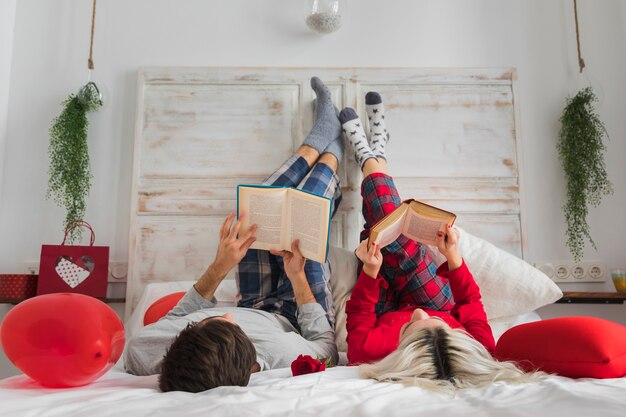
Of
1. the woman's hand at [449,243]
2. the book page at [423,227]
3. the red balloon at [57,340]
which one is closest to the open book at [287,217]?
the book page at [423,227]

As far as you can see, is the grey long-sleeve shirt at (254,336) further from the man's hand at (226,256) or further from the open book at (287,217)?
the open book at (287,217)

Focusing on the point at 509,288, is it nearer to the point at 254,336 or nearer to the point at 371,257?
the point at 371,257

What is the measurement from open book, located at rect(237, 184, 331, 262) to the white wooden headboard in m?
0.74

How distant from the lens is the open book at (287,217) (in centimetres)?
169

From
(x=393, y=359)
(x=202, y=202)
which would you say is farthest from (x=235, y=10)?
(x=393, y=359)

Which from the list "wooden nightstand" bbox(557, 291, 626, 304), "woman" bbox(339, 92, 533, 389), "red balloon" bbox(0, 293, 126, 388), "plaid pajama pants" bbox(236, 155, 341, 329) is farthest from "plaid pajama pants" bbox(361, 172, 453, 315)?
"red balloon" bbox(0, 293, 126, 388)

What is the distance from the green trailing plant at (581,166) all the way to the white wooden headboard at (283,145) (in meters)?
0.22

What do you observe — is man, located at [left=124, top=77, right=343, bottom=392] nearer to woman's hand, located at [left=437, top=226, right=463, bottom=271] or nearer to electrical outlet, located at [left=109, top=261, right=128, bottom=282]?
woman's hand, located at [left=437, top=226, right=463, bottom=271]

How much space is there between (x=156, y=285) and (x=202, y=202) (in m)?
0.44

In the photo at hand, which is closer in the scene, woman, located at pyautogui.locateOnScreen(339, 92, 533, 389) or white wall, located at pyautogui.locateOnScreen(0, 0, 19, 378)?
woman, located at pyautogui.locateOnScreen(339, 92, 533, 389)

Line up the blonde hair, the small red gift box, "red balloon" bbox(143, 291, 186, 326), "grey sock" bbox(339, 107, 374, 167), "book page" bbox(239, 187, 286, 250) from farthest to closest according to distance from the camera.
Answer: "grey sock" bbox(339, 107, 374, 167), the small red gift box, "red balloon" bbox(143, 291, 186, 326), "book page" bbox(239, 187, 286, 250), the blonde hair

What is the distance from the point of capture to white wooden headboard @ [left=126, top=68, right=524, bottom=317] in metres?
2.49

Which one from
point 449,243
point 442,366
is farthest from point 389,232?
point 442,366

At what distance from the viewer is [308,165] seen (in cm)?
234
